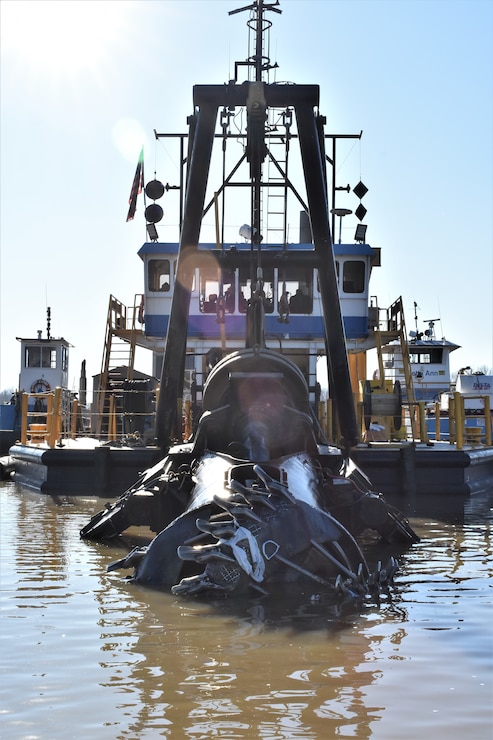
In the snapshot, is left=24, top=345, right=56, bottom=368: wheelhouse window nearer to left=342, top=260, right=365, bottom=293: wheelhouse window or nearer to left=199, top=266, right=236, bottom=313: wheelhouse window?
left=199, top=266, right=236, bottom=313: wheelhouse window

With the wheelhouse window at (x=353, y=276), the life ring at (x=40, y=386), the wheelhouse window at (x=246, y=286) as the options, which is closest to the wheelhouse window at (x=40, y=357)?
the life ring at (x=40, y=386)

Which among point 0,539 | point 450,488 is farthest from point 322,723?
point 450,488

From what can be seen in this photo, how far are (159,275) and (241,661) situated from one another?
15.9 metres

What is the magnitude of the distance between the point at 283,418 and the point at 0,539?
334 centimetres

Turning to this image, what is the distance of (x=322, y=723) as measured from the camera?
12.5ft

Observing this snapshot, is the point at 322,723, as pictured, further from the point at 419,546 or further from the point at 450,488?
the point at 450,488

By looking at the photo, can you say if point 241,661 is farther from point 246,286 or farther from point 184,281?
point 246,286

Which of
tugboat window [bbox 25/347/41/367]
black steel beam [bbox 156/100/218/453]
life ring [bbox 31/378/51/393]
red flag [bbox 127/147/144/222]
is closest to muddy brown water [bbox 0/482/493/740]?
black steel beam [bbox 156/100/218/453]

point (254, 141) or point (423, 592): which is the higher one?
point (254, 141)

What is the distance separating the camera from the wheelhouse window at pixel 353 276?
20344mm

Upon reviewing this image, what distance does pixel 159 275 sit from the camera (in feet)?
66.0

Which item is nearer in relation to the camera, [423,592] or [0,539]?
[423,592]

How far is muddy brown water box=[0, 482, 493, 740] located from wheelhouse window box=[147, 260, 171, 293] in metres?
12.9

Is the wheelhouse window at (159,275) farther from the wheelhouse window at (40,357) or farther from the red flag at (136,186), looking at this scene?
the wheelhouse window at (40,357)
